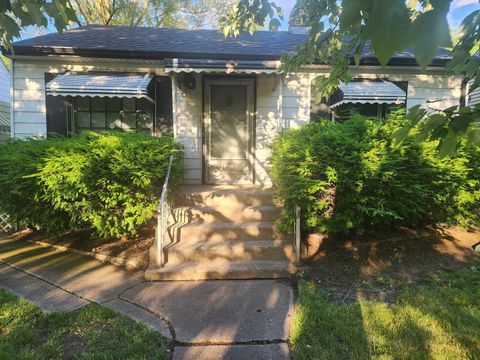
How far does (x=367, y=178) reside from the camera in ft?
13.7

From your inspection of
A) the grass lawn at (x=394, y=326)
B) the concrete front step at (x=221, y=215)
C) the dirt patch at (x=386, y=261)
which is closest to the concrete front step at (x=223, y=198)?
the concrete front step at (x=221, y=215)

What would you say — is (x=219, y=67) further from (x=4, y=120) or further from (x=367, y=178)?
(x=4, y=120)

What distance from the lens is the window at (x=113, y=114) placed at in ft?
23.7

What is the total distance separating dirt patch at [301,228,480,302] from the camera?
12.6 ft

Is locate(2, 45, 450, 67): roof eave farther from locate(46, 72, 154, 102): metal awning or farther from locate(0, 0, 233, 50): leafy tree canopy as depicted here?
locate(0, 0, 233, 50): leafy tree canopy

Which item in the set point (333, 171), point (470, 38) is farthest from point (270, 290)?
point (470, 38)

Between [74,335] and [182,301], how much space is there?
3.39 ft

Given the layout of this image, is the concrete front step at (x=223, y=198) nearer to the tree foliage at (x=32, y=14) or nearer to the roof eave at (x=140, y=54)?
the roof eave at (x=140, y=54)

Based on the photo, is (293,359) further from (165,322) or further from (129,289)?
(129,289)

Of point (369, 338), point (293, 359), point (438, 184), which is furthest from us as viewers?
point (438, 184)

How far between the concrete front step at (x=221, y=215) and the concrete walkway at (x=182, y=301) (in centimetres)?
123

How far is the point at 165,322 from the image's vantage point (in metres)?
3.11

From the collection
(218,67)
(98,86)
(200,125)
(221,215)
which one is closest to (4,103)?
(98,86)

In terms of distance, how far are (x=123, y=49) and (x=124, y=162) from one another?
3.39 metres
